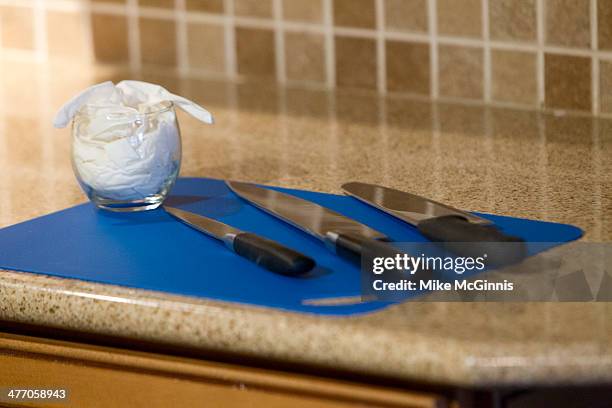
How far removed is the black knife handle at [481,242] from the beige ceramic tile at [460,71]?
0.58m

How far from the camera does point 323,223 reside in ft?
3.08

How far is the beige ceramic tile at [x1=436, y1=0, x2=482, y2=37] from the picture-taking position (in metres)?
1.40

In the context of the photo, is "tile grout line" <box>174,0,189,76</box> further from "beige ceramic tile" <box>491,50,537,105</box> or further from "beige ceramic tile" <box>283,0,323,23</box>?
"beige ceramic tile" <box>491,50,537,105</box>

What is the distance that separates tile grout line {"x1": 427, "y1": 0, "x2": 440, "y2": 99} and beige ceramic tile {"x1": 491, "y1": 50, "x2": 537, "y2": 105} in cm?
8

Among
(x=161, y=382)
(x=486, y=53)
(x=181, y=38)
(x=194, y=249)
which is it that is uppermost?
(x=181, y=38)

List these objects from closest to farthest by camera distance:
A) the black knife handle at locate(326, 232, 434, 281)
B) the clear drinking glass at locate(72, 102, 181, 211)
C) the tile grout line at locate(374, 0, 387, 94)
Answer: the black knife handle at locate(326, 232, 434, 281) → the clear drinking glass at locate(72, 102, 181, 211) → the tile grout line at locate(374, 0, 387, 94)

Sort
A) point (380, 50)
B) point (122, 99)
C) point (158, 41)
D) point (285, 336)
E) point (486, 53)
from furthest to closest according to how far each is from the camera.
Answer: point (158, 41)
point (380, 50)
point (486, 53)
point (122, 99)
point (285, 336)

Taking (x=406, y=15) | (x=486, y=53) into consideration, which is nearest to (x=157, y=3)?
(x=406, y=15)

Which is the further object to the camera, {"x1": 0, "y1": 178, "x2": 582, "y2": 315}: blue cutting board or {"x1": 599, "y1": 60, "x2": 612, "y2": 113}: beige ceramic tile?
{"x1": 599, "y1": 60, "x2": 612, "y2": 113}: beige ceramic tile

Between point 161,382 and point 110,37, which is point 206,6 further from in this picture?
point 161,382

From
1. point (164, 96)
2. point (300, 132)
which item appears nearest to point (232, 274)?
point (164, 96)

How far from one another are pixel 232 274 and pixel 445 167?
365 mm

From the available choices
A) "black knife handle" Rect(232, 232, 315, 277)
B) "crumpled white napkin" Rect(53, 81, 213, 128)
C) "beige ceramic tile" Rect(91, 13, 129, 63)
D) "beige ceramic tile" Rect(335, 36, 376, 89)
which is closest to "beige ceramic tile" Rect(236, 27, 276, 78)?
"beige ceramic tile" Rect(335, 36, 376, 89)

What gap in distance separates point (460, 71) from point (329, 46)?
0.68ft
